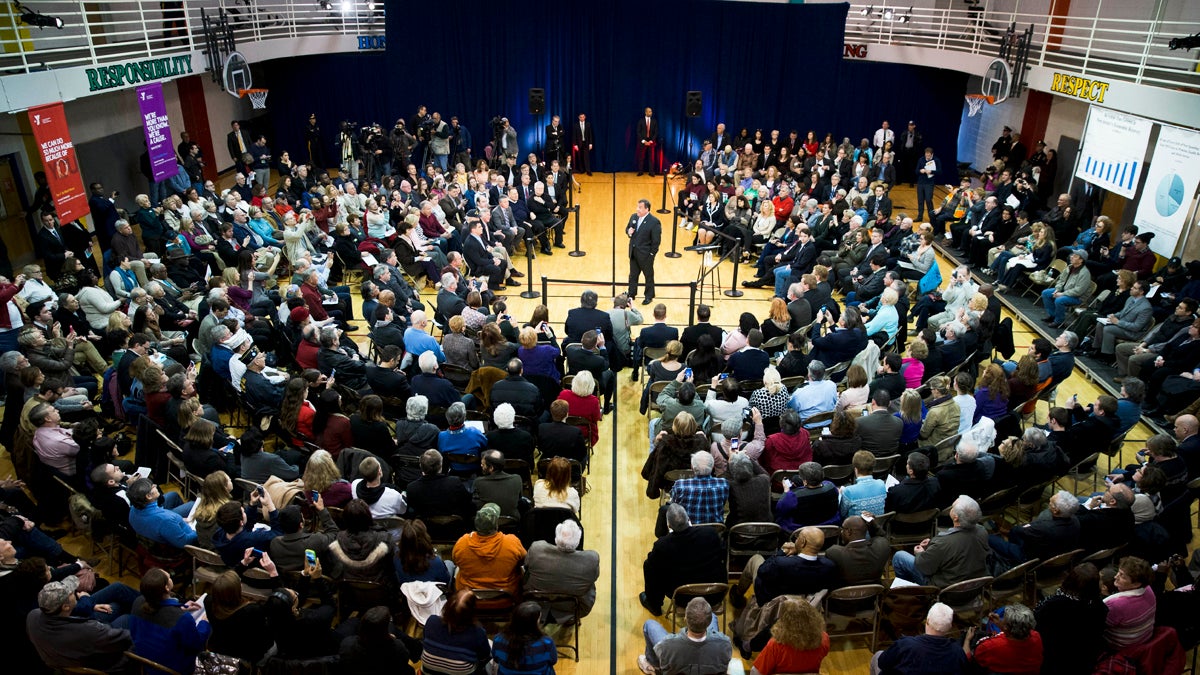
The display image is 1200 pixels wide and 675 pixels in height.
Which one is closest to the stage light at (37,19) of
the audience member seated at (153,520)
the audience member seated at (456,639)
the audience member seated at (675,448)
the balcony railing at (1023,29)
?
the audience member seated at (153,520)

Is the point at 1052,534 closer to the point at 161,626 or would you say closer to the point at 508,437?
the point at 508,437

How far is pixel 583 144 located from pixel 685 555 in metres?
15.4

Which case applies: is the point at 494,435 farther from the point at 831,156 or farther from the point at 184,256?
the point at 831,156

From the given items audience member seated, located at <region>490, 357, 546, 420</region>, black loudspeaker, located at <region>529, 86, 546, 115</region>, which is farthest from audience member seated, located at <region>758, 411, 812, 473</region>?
black loudspeaker, located at <region>529, 86, 546, 115</region>

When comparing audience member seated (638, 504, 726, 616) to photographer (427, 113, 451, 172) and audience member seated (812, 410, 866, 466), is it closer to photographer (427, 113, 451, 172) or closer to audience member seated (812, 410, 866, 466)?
audience member seated (812, 410, 866, 466)

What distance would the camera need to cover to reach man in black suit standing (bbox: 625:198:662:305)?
1032cm

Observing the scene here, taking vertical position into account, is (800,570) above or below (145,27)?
below

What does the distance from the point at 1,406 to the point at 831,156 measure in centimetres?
1475

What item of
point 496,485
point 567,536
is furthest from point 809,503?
point 496,485

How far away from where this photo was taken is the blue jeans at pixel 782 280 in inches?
436

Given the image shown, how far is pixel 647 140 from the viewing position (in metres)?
18.7

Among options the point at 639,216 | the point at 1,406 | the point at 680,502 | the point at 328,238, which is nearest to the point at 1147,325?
the point at 639,216

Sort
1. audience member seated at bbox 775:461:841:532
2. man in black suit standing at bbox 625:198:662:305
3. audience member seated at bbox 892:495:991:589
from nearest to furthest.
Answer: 1. audience member seated at bbox 892:495:991:589
2. audience member seated at bbox 775:461:841:532
3. man in black suit standing at bbox 625:198:662:305

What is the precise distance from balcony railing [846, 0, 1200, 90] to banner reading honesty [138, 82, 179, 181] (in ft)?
48.2
